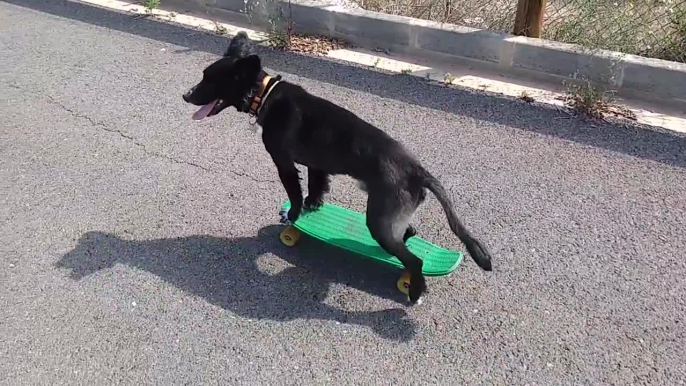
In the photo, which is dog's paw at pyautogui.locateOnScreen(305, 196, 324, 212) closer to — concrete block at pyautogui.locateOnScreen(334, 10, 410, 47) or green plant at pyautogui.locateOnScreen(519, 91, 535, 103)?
green plant at pyautogui.locateOnScreen(519, 91, 535, 103)

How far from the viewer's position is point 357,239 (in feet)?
11.0

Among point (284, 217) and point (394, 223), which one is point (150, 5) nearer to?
point (284, 217)

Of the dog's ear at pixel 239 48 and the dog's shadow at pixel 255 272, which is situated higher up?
the dog's ear at pixel 239 48

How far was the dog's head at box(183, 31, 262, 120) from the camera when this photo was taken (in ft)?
10.5

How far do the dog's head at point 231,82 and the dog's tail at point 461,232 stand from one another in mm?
1168

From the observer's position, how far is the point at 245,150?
4.46 m

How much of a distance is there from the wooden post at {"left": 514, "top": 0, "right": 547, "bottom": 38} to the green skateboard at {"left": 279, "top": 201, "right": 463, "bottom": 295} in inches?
115

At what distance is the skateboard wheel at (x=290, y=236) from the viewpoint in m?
3.47

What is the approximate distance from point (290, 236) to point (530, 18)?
133 inches

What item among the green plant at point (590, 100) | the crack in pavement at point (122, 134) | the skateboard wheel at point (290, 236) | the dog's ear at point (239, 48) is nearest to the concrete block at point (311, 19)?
the crack in pavement at point (122, 134)

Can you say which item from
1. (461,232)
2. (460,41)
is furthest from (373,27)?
(461,232)

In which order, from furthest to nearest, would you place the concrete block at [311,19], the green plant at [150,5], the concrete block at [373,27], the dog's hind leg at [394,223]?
the green plant at [150,5], the concrete block at [311,19], the concrete block at [373,27], the dog's hind leg at [394,223]

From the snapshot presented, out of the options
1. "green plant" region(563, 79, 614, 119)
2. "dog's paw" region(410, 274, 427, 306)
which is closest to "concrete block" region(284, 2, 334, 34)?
"green plant" region(563, 79, 614, 119)

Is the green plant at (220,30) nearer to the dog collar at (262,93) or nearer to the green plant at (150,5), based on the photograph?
the green plant at (150,5)
